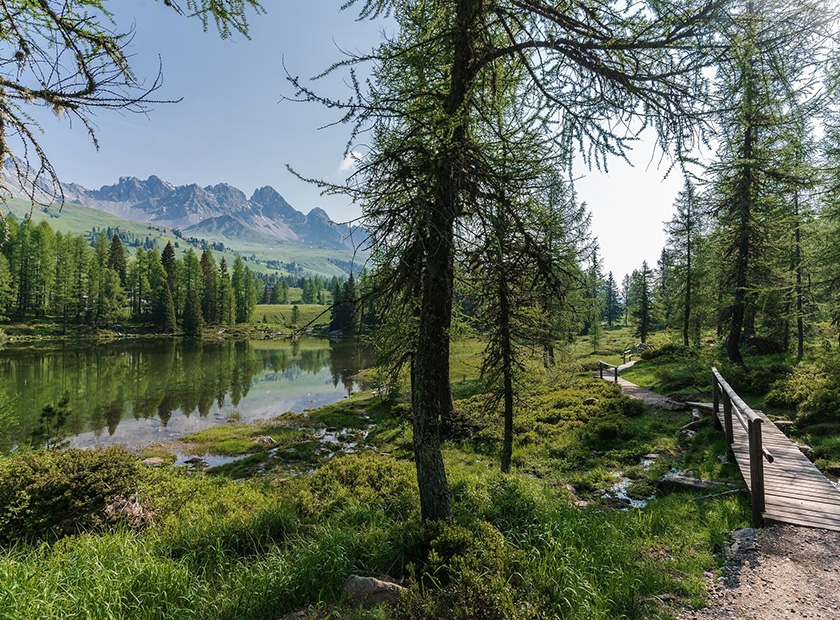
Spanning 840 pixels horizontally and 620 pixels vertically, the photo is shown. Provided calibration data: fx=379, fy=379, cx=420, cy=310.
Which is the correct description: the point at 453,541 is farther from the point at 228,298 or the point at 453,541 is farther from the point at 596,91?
the point at 228,298

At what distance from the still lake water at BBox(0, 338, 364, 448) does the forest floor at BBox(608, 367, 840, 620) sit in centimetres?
1889

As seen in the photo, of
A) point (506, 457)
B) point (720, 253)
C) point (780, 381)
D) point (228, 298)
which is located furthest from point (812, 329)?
point (228, 298)

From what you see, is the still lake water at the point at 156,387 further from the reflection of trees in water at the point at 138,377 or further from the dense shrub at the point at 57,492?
the dense shrub at the point at 57,492

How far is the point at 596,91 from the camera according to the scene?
5004 millimetres

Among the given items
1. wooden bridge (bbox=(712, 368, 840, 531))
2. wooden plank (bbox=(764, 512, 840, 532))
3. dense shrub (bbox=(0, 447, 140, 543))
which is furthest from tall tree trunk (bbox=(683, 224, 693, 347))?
dense shrub (bbox=(0, 447, 140, 543))

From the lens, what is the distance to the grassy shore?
3.59 metres

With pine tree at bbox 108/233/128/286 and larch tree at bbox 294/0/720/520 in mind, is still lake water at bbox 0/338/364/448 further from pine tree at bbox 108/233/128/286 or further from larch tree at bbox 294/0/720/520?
pine tree at bbox 108/233/128/286

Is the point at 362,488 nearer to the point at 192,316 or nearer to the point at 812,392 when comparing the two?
the point at 812,392

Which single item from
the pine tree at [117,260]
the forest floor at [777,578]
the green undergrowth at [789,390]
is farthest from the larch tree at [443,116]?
the pine tree at [117,260]

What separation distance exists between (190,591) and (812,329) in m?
36.0

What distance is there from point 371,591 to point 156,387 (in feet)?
109

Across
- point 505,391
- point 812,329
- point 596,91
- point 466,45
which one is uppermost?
point 466,45

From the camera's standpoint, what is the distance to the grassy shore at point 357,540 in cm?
359

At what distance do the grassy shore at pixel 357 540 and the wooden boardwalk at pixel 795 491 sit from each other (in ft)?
1.74
